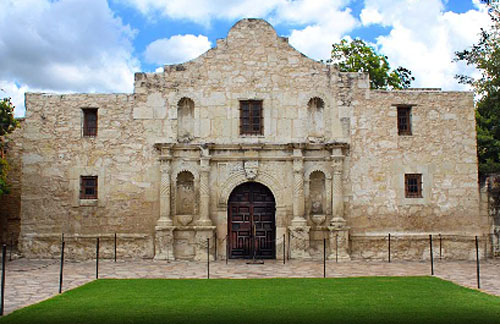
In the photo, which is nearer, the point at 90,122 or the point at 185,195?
the point at 185,195

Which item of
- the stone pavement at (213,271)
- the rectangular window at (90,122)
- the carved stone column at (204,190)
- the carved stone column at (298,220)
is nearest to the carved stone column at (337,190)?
the carved stone column at (298,220)

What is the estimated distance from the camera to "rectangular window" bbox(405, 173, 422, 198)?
15.7m

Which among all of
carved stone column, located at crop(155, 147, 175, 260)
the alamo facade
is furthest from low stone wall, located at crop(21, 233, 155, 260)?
carved stone column, located at crop(155, 147, 175, 260)

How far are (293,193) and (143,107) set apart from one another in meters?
5.77

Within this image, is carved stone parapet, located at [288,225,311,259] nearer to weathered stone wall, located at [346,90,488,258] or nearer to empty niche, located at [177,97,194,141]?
weathered stone wall, located at [346,90,488,258]

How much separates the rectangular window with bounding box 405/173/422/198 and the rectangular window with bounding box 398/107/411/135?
4.86ft

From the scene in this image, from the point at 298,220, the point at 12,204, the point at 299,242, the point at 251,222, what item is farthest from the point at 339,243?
the point at 12,204

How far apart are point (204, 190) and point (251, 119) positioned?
2881 millimetres

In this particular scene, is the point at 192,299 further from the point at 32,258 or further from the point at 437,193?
the point at 437,193

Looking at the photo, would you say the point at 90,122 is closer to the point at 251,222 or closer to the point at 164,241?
the point at 164,241

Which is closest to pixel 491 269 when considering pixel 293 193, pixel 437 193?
pixel 437 193

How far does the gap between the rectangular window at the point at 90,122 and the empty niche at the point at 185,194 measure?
11.0ft

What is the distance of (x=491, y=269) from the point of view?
43.2 ft

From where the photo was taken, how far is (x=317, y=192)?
1584 cm
